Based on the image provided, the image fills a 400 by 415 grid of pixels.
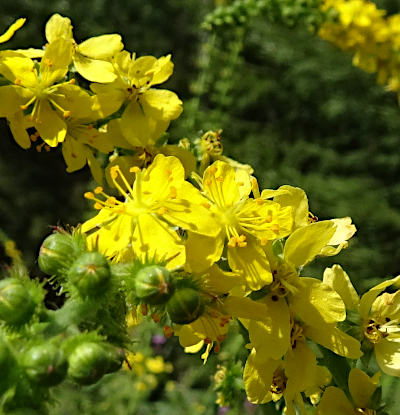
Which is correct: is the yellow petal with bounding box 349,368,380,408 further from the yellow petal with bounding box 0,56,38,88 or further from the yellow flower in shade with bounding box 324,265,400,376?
the yellow petal with bounding box 0,56,38,88

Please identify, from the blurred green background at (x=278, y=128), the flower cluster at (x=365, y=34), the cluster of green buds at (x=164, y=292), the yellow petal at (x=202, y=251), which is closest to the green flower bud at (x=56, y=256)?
the cluster of green buds at (x=164, y=292)

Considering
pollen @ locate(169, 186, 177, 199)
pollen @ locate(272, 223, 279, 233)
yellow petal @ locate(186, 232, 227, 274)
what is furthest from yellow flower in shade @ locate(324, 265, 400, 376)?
pollen @ locate(169, 186, 177, 199)

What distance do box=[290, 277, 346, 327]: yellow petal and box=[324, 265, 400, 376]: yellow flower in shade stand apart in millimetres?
130

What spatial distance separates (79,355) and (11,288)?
17 cm

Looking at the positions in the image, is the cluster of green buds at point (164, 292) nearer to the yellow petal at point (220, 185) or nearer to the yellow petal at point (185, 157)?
the yellow petal at point (220, 185)

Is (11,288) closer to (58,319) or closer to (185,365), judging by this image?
(58,319)

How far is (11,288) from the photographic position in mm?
1040

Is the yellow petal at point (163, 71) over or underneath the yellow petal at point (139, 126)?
over

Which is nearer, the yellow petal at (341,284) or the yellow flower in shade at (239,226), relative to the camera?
the yellow flower in shade at (239,226)

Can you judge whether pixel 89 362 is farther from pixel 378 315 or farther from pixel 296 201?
pixel 378 315

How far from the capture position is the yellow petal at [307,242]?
1350 mm

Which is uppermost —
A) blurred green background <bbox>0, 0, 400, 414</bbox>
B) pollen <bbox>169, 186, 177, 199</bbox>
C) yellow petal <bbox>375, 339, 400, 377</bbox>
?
pollen <bbox>169, 186, 177, 199</bbox>

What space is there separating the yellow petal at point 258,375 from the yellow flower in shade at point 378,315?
0.80ft

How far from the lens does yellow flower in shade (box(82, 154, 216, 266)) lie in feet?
4.11
